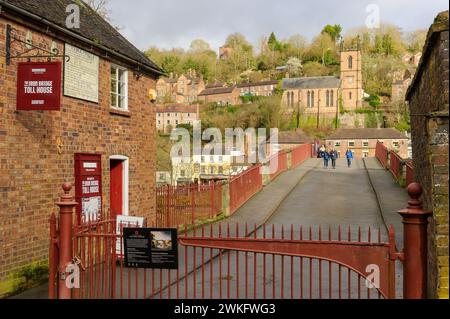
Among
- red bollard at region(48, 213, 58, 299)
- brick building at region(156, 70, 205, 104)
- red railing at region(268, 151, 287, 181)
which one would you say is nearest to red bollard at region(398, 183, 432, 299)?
red bollard at region(48, 213, 58, 299)

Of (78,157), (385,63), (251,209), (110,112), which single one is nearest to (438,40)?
(78,157)

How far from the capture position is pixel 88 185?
11.3 metres

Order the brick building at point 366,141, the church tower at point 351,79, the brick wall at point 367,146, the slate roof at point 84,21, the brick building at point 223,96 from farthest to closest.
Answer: the brick building at point 223,96 → the church tower at point 351,79 → the brick building at point 366,141 → the brick wall at point 367,146 → the slate roof at point 84,21

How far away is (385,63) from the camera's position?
374ft

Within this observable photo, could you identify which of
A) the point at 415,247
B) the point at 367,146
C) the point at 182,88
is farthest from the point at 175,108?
the point at 415,247

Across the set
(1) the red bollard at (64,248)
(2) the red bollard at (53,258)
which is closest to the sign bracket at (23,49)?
(1) the red bollard at (64,248)

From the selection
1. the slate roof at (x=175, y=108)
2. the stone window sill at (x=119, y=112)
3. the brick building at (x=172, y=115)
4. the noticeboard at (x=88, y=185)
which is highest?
the slate roof at (x=175, y=108)

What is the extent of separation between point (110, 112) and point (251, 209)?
25.0ft

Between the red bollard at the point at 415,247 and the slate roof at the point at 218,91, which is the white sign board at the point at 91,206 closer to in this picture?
the red bollard at the point at 415,247

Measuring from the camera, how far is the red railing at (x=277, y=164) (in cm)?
2621

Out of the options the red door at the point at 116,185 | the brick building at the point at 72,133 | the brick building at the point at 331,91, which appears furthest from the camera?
the brick building at the point at 331,91

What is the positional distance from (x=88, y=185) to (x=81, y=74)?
2.48 metres

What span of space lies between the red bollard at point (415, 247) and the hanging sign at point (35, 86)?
597 centimetres

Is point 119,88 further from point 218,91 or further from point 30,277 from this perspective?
point 218,91
